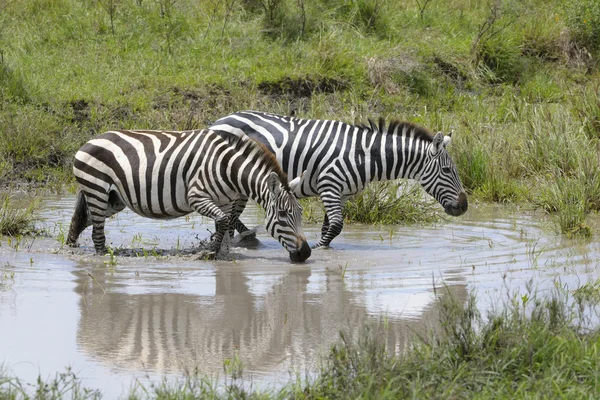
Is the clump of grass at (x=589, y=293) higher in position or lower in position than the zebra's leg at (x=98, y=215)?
lower

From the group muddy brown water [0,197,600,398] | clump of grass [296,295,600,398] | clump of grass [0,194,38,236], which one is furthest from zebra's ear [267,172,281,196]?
clump of grass [296,295,600,398]

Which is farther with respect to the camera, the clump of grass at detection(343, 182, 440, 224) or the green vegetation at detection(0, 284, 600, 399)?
the clump of grass at detection(343, 182, 440, 224)

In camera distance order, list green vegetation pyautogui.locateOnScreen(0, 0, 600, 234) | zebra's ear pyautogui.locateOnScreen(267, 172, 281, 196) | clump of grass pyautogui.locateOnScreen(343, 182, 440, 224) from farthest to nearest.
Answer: green vegetation pyautogui.locateOnScreen(0, 0, 600, 234) < clump of grass pyautogui.locateOnScreen(343, 182, 440, 224) < zebra's ear pyautogui.locateOnScreen(267, 172, 281, 196)

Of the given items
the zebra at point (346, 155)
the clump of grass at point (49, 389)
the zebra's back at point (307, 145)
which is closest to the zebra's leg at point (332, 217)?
the zebra at point (346, 155)

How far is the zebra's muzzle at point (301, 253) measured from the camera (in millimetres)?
8664

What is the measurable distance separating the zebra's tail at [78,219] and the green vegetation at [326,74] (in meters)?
2.85

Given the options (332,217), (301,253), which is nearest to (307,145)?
(332,217)

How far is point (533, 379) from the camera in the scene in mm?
4906

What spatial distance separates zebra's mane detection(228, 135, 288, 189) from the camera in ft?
28.8

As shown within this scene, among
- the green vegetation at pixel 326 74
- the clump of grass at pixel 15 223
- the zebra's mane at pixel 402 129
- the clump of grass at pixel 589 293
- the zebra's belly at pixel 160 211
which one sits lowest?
the clump of grass at pixel 589 293

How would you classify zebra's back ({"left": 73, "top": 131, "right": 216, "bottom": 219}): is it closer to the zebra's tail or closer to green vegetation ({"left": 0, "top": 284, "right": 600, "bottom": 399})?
the zebra's tail

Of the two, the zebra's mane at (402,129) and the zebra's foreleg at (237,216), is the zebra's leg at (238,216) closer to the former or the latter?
the zebra's foreleg at (237,216)

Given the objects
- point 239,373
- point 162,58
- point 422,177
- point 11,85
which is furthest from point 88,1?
point 239,373

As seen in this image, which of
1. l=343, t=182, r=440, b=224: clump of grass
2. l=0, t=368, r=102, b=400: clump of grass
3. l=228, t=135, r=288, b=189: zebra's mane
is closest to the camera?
l=0, t=368, r=102, b=400: clump of grass
